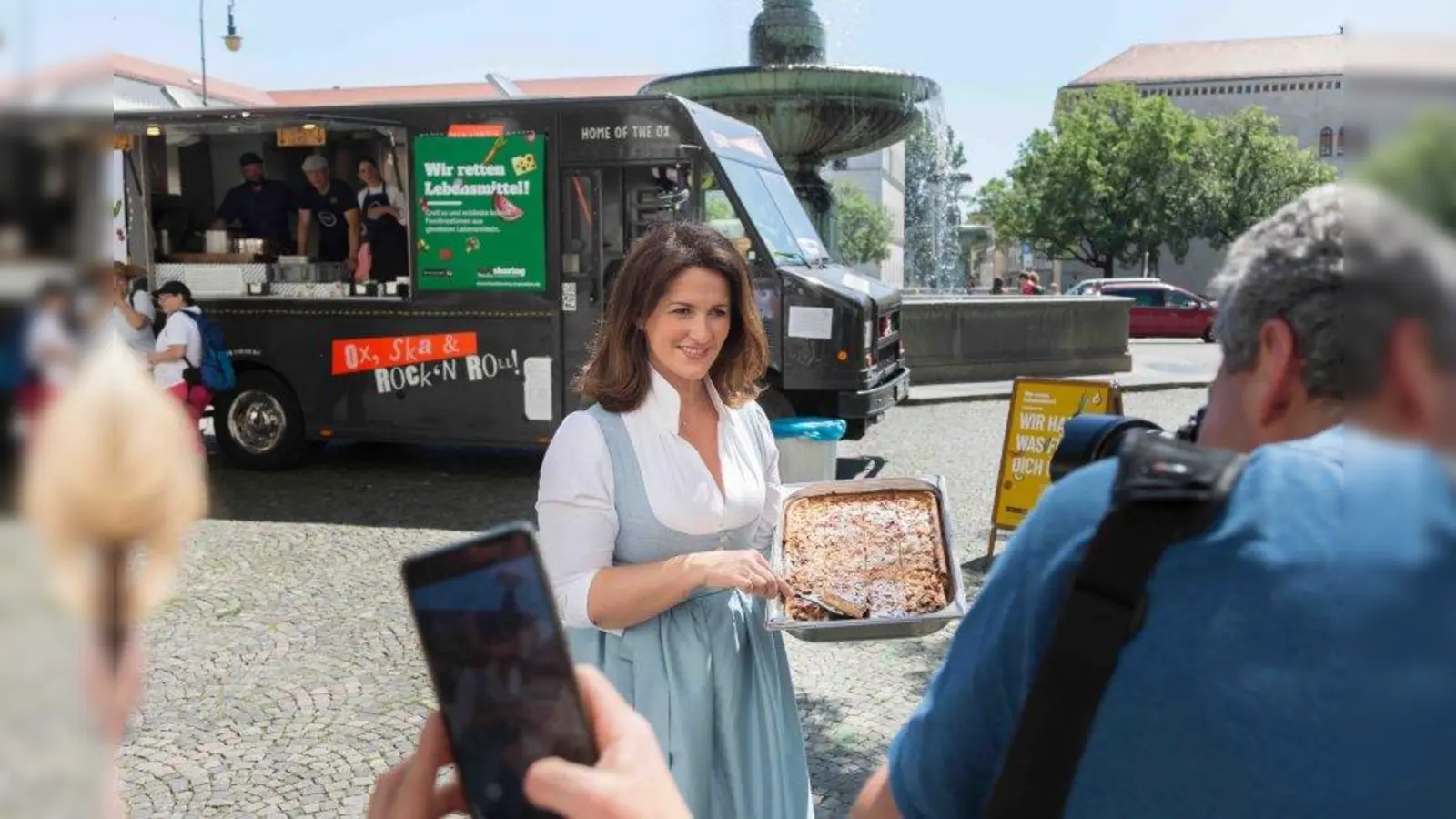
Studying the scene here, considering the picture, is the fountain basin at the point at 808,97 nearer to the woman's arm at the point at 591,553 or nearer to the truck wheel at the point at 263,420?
the truck wheel at the point at 263,420

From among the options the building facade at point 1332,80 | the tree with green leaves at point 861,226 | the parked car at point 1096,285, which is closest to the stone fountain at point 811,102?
the parked car at point 1096,285

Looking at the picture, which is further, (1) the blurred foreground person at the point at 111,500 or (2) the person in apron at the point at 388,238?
(2) the person in apron at the point at 388,238

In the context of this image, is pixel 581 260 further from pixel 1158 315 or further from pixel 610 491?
pixel 1158 315

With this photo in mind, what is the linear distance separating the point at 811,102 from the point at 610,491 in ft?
40.4

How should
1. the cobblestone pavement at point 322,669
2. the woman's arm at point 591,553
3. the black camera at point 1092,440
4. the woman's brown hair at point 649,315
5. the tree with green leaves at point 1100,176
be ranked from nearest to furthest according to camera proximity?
1. the black camera at point 1092,440
2. the woman's arm at point 591,553
3. the woman's brown hair at point 649,315
4. the cobblestone pavement at point 322,669
5. the tree with green leaves at point 1100,176

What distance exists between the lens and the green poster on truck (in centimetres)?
828

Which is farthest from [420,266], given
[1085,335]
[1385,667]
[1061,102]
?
[1061,102]

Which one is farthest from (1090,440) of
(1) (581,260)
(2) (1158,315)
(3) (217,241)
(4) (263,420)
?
(2) (1158,315)

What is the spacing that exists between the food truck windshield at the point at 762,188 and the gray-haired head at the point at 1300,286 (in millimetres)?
7267

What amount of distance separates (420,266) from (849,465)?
3801 mm

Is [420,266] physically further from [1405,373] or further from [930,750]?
[1405,373]

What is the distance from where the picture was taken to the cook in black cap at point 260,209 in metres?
9.67

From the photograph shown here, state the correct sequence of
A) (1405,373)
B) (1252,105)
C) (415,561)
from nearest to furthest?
1. (1405,373)
2. (415,561)
3. (1252,105)

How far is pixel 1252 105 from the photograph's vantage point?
1189 mm
